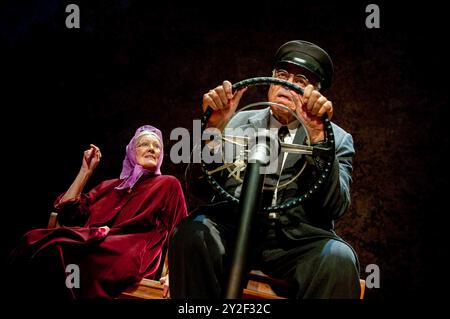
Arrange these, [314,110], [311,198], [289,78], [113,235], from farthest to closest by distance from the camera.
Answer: [113,235] → [289,78] → [311,198] → [314,110]

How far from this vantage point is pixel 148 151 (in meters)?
2.93

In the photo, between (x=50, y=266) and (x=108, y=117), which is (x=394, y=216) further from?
(x=108, y=117)

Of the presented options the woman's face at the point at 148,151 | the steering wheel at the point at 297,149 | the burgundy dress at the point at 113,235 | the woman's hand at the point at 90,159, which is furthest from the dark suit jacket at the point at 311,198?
the woman's hand at the point at 90,159

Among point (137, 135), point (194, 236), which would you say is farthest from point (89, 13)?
point (194, 236)

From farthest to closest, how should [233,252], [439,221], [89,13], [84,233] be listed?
1. [89,13]
2. [439,221]
3. [84,233]
4. [233,252]

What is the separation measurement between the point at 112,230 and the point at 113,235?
2.3 inches

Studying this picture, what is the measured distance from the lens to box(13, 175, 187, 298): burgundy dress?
2164 mm

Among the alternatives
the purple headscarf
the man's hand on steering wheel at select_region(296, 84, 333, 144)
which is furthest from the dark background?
the man's hand on steering wheel at select_region(296, 84, 333, 144)

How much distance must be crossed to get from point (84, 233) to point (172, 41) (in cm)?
215

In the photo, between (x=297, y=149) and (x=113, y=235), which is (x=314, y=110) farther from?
(x=113, y=235)

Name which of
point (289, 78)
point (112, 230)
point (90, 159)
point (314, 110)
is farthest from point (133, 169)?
point (314, 110)

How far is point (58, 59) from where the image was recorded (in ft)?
12.9

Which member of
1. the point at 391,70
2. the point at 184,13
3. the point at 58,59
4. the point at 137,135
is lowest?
the point at 137,135

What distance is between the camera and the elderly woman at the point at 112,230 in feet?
7.09
